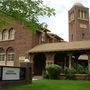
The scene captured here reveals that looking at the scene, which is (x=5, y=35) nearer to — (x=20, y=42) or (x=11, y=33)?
(x=11, y=33)

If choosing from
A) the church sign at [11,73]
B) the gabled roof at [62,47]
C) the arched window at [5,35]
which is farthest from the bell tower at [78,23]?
the church sign at [11,73]

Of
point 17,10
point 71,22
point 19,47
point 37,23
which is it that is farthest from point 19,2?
point 71,22

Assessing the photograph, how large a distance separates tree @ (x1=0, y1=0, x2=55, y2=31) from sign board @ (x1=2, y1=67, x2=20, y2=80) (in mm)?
3592

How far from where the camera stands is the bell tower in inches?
2798

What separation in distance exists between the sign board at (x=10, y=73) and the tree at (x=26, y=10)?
359 cm

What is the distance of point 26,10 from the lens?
2088cm

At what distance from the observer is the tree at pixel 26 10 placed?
67.8 feet

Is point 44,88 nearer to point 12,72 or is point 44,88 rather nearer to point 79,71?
point 12,72

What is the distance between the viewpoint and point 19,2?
68.2 ft

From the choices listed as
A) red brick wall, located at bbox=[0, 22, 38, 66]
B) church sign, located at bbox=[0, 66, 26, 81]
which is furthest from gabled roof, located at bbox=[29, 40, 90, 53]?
church sign, located at bbox=[0, 66, 26, 81]

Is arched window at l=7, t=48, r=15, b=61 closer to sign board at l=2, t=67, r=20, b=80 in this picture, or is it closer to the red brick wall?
the red brick wall

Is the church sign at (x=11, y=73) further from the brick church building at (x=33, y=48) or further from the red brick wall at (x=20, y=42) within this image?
the red brick wall at (x=20, y=42)

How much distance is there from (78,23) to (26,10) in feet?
171

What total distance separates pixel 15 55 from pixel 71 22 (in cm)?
3959
